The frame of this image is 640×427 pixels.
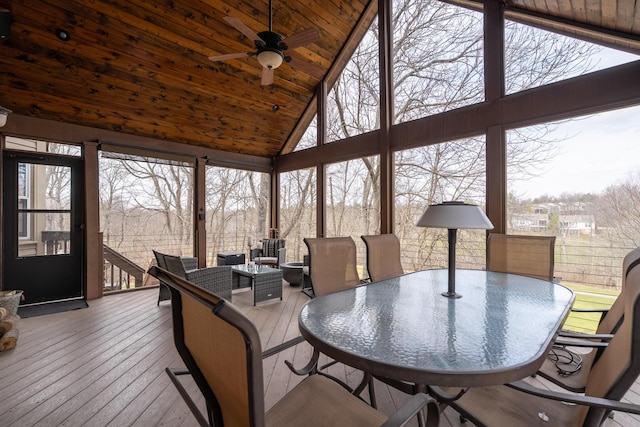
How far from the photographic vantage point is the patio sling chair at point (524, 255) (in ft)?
8.03

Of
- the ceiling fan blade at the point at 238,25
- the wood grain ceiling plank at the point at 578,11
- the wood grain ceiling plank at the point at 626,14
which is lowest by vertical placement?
the wood grain ceiling plank at the point at 626,14

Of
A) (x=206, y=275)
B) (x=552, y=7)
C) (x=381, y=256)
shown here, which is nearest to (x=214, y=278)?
(x=206, y=275)

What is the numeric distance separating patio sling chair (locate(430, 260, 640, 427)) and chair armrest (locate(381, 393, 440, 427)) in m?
0.28

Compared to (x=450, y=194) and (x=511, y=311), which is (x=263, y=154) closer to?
(x=450, y=194)

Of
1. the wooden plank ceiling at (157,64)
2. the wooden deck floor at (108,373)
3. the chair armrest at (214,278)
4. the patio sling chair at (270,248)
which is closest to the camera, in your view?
the wooden deck floor at (108,373)

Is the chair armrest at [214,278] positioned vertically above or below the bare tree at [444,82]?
below

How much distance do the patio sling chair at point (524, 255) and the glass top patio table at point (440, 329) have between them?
2.04 ft

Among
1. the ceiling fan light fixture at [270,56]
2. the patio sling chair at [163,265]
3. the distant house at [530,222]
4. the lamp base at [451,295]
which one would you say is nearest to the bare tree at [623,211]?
the distant house at [530,222]

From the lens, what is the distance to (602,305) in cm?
283

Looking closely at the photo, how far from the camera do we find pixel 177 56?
395 centimetres

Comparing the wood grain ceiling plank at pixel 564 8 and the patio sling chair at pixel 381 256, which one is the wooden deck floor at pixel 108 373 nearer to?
the patio sling chair at pixel 381 256

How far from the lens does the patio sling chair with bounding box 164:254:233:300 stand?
3.22 metres

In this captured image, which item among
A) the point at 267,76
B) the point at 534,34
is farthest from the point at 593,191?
the point at 267,76

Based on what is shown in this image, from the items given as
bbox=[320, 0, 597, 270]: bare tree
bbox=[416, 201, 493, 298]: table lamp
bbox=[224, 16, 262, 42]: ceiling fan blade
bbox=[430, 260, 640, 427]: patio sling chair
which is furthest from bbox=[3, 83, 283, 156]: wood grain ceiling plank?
bbox=[430, 260, 640, 427]: patio sling chair
